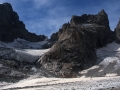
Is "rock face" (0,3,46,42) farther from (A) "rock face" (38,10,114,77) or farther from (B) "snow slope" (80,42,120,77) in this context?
(B) "snow slope" (80,42,120,77)

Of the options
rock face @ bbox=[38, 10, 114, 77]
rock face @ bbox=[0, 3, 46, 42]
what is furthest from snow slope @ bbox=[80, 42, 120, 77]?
rock face @ bbox=[0, 3, 46, 42]

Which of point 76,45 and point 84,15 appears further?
point 84,15

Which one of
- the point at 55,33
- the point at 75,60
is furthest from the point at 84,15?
the point at 75,60

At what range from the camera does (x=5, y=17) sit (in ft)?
459

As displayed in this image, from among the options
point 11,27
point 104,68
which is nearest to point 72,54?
point 104,68

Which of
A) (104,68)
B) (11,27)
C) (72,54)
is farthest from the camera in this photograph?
(11,27)

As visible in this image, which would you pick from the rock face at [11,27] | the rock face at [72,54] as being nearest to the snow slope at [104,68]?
the rock face at [72,54]

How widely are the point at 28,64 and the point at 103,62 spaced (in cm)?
2214

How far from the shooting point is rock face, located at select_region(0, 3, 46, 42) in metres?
124

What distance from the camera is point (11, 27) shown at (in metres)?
139

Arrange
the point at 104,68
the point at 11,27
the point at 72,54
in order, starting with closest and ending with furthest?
the point at 104,68, the point at 72,54, the point at 11,27

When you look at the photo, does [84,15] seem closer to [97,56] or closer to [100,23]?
[100,23]

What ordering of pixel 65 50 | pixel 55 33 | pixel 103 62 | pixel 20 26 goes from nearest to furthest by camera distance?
pixel 103 62
pixel 65 50
pixel 55 33
pixel 20 26

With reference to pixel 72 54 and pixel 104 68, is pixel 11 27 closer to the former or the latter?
pixel 72 54
